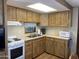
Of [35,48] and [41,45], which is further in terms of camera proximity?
[41,45]

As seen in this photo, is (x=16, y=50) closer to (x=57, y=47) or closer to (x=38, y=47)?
(x=38, y=47)

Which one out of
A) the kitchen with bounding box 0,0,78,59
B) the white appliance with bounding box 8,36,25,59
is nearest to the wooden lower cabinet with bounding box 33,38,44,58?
the kitchen with bounding box 0,0,78,59

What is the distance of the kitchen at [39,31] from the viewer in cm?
261

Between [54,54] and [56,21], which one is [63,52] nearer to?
[54,54]

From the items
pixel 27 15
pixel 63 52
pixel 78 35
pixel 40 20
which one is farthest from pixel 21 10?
pixel 78 35

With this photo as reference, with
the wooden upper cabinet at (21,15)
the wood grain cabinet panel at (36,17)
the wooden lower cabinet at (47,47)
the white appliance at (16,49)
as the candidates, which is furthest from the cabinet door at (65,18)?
the white appliance at (16,49)

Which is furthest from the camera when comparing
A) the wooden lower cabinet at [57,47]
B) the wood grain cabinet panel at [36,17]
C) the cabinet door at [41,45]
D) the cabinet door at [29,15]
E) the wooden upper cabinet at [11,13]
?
the wood grain cabinet panel at [36,17]

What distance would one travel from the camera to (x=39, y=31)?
439cm

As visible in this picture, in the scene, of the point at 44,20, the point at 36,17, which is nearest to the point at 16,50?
the point at 36,17

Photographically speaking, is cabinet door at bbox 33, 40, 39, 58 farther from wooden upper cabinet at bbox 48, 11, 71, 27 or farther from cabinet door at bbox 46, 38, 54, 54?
wooden upper cabinet at bbox 48, 11, 71, 27

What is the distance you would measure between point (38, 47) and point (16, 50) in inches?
52.1

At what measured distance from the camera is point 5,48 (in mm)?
1602

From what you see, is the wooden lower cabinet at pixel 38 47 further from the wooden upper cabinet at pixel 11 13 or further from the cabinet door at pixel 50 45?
the wooden upper cabinet at pixel 11 13

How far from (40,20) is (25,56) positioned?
2.13 metres
